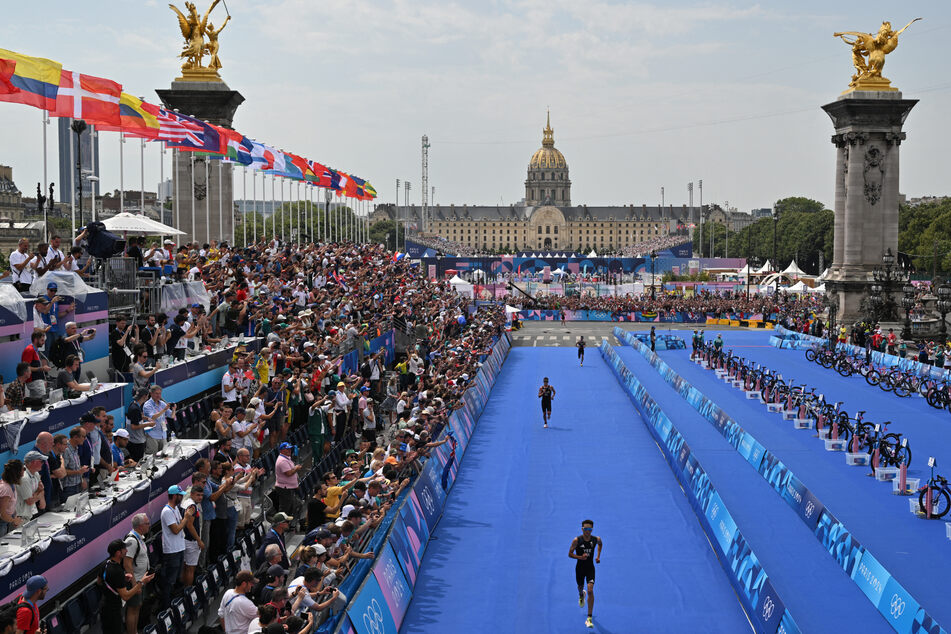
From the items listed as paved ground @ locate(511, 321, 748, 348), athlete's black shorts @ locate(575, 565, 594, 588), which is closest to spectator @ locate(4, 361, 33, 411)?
athlete's black shorts @ locate(575, 565, 594, 588)

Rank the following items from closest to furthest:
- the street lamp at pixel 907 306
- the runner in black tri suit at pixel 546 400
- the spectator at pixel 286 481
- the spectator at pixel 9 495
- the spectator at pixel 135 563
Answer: the spectator at pixel 9 495 → the spectator at pixel 135 563 → the spectator at pixel 286 481 → the runner in black tri suit at pixel 546 400 → the street lamp at pixel 907 306

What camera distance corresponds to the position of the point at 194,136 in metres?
26.7

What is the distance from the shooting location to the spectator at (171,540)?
1144 centimetres

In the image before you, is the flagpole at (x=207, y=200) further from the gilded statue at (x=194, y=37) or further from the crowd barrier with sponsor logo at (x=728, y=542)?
the crowd barrier with sponsor logo at (x=728, y=542)

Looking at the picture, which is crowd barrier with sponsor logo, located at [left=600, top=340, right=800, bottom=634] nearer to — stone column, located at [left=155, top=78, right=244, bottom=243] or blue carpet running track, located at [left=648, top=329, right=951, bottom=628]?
blue carpet running track, located at [left=648, top=329, right=951, bottom=628]

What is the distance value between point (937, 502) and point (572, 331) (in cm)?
4825

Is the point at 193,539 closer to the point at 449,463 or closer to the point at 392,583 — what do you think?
the point at 392,583

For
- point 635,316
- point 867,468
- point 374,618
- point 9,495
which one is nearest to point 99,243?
point 9,495

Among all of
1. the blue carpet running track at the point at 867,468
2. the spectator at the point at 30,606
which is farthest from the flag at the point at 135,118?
the blue carpet running track at the point at 867,468

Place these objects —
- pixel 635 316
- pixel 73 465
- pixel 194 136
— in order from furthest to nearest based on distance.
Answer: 1. pixel 635 316
2. pixel 194 136
3. pixel 73 465

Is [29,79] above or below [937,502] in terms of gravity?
above

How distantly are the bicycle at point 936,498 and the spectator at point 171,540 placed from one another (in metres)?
13.1

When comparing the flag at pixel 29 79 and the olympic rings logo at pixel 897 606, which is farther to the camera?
the flag at pixel 29 79

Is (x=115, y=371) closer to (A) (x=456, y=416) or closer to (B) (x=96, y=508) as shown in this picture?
(B) (x=96, y=508)
